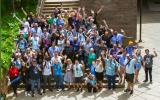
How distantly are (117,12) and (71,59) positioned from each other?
21.1 ft

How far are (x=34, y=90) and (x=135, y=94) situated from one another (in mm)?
5029

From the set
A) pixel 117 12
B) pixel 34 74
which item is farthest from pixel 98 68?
pixel 117 12

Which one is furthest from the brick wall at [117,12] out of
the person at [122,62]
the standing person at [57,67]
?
the standing person at [57,67]

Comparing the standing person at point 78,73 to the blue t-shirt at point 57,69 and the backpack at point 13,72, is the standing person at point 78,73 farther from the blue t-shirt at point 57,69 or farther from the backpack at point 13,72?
the backpack at point 13,72

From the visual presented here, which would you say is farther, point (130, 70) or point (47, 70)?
point (47, 70)

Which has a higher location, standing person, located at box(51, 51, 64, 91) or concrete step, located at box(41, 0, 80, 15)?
concrete step, located at box(41, 0, 80, 15)

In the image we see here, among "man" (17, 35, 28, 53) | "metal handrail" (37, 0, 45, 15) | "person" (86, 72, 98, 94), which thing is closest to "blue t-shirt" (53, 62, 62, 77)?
"person" (86, 72, 98, 94)

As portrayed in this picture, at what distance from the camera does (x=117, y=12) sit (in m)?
27.4

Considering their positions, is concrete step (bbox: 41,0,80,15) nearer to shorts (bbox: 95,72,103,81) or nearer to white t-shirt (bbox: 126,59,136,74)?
shorts (bbox: 95,72,103,81)

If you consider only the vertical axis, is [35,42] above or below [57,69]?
above

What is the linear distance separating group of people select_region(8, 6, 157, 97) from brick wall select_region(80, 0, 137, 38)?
3781 millimetres

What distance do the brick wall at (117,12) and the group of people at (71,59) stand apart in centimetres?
378

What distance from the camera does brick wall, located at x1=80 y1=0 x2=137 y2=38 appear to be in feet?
89.4

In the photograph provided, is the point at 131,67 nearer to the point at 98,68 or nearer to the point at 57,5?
the point at 98,68
